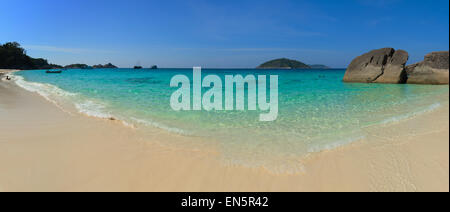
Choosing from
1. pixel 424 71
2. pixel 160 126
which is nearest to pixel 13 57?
pixel 160 126

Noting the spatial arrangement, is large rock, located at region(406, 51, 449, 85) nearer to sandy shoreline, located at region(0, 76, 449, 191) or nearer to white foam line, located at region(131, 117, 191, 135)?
sandy shoreline, located at region(0, 76, 449, 191)

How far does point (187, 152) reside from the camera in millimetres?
3551

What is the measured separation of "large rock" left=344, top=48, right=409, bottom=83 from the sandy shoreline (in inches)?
714

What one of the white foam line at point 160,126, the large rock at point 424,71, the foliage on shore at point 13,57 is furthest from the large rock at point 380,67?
the foliage on shore at point 13,57

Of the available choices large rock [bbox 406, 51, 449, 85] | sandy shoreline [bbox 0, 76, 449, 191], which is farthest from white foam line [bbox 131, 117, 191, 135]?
large rock [bbox 406, 51, 449, 85]

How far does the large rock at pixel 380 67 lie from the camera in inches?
717

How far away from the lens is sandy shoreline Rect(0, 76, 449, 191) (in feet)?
8.30

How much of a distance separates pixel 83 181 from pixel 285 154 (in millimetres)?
2979

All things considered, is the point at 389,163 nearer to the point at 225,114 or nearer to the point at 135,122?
the point at 225,114

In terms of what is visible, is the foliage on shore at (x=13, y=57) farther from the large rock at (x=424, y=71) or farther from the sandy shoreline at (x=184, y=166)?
the large rock at (x=424, y=71)

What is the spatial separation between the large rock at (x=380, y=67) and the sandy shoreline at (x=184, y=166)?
18130 mm
